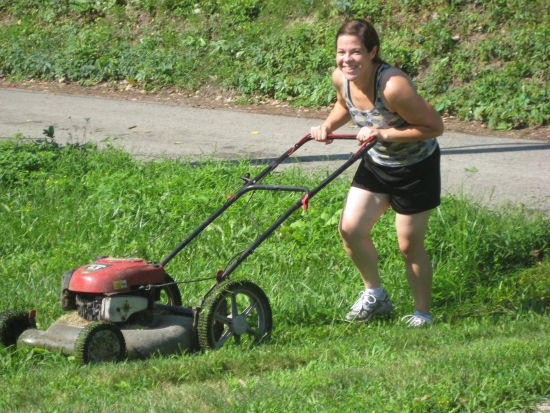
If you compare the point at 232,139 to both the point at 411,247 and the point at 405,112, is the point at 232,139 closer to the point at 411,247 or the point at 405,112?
the point at 411,247

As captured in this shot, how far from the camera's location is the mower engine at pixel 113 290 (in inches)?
175

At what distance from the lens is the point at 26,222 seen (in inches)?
271

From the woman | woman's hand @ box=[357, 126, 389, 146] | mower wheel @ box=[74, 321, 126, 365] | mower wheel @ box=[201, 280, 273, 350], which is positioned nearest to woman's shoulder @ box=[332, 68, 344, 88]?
the woman

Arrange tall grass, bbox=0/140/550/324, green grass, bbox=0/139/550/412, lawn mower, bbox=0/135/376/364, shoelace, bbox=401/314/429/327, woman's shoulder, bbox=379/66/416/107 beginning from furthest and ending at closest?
tall grass, bbox=0/140/550/324 → shoelace, bbox=401/314/429/327 → woman's shoulder, bbox=379/66/416/107 → lawn mower, bbox=0/135/376/364 → green grass, bbox=0/139/550/412

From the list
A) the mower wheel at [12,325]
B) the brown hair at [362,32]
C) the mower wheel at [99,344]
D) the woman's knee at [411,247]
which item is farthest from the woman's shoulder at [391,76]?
the mower wheel at [12,325]

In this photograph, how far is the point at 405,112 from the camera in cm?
462

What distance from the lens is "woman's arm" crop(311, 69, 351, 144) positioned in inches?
195

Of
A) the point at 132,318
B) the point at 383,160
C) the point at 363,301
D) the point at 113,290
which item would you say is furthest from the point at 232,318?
the point at 383,160

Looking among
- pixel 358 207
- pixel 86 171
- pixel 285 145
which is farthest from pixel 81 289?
pixel 285 145

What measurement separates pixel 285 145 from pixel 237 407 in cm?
597

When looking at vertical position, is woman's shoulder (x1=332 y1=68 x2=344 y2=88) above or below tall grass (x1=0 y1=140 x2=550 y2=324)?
above

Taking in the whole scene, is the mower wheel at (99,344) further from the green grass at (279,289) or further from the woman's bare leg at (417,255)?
the woman's bare leg at (417,255)

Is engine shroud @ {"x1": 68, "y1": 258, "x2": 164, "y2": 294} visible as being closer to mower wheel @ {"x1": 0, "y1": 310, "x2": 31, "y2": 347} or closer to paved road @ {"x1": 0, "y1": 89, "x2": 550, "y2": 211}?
mower wheel @ {"x1": 0, "y1": 310, "x2": 31, "y2": 347}

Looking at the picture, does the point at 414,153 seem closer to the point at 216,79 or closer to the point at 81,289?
the point at 81,289
